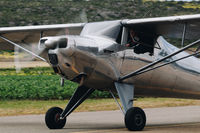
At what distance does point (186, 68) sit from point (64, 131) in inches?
153

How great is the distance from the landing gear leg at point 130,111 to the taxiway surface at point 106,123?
0.82 ft

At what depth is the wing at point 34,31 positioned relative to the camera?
12.7m

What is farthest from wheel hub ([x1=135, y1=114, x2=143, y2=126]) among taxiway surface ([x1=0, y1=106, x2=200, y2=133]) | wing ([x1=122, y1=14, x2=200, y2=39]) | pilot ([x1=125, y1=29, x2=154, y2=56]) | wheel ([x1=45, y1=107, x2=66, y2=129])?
wing ([x1=122, y1=14, x2=200, y2=39])

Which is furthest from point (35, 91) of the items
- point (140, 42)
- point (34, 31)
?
point (140, 42)

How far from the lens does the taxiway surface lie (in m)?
10.9

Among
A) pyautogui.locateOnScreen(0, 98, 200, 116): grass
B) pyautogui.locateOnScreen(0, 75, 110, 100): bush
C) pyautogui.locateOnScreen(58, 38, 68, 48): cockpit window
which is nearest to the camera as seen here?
pyautogui.locateOnScreen(58, 38, 68, 48): cockpit window

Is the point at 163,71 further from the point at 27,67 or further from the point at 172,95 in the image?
the point at 27,67

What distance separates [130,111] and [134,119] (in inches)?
8.1

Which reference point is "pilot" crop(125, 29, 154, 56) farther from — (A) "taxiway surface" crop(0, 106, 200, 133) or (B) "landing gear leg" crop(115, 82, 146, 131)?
(A) "taxiway surface" crop(0, 106, 200, 133)

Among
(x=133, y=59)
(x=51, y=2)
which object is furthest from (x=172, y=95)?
(x=51, y=2)

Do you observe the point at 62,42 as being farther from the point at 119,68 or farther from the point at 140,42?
the point at 140,42

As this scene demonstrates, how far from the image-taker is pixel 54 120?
1143 cm

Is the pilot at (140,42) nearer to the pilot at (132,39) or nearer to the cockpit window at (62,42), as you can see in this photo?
the pilot at (132,39)

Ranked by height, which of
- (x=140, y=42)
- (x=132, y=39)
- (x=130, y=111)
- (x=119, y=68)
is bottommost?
(x=130, y=111)
